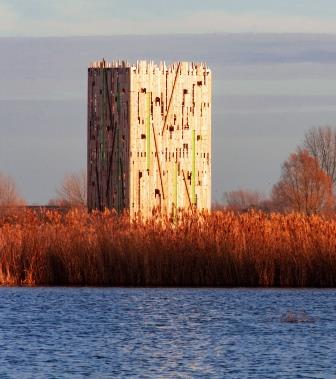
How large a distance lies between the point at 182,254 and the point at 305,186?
2863cm

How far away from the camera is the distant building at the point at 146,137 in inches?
1777

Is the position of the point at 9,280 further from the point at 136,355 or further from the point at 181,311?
the point at 136,355

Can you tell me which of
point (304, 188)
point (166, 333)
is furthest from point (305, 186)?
point (166, 333)

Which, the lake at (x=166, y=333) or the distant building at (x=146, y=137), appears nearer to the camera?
the lake at (x=166, y=333)

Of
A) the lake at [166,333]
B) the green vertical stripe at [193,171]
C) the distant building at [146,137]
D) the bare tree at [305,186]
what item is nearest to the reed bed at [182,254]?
the lake at [166,333]

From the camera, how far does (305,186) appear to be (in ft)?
209

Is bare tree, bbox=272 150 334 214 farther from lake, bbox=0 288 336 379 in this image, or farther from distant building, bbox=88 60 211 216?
lake, bbox=0 288 336 379

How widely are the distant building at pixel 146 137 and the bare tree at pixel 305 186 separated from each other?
56.1 feet

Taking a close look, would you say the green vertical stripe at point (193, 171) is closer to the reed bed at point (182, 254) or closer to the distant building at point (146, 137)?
the distant building at point (146, 137)

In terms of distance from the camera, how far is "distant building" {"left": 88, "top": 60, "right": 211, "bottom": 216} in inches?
1777

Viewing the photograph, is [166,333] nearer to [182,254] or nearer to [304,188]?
[182,254]

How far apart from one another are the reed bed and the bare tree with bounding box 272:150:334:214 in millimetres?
26699

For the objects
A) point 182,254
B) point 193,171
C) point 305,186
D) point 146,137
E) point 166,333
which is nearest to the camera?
point 166,333

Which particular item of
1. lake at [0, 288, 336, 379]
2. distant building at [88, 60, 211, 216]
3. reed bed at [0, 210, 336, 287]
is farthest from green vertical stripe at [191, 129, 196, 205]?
lake at [0, 288, 336, 379]
